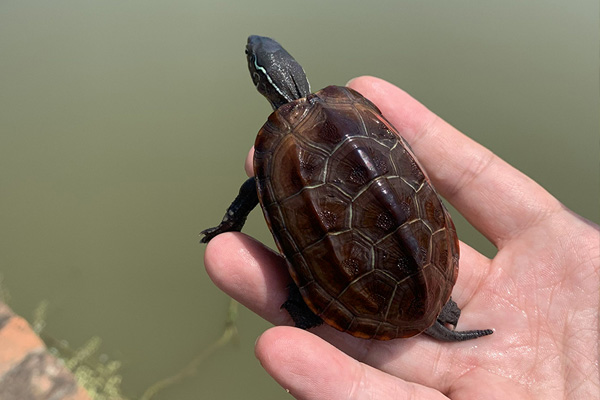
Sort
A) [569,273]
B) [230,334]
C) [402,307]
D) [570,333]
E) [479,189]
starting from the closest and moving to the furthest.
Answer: [402,307] → [570,333] → [569,273] → [479,189] → [230,334]

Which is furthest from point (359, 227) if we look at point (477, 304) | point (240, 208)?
point (477, 304)

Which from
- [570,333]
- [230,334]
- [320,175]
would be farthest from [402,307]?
[230,334]

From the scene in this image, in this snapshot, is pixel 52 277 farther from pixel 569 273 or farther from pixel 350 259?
pixel 569 273

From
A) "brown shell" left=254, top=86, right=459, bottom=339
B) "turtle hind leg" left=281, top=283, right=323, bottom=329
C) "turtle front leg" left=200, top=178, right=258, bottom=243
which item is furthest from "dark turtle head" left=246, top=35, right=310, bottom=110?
"turtle hind leg" left=281, top=283, right=323, bottom=329

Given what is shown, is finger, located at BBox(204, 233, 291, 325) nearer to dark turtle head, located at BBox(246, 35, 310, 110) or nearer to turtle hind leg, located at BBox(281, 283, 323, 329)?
turtle hind leg, located at BBox(281, 283, 323, 329)

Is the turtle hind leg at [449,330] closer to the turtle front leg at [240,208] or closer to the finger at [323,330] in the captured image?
the finger at [323,330]

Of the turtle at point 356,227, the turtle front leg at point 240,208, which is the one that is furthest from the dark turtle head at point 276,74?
the turtle front leg at point 240,208
